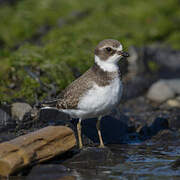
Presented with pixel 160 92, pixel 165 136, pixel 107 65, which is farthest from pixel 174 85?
pixel 107 65

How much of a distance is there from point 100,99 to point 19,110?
2.40 metres

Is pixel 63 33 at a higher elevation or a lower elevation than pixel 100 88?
higher

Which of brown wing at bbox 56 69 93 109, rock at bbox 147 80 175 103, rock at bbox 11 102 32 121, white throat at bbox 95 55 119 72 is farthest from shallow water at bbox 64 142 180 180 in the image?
rock at bbox 147 80 175 103

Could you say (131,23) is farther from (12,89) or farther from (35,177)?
(35,177)

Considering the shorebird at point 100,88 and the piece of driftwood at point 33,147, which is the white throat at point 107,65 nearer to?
the shorebird at point 100,88

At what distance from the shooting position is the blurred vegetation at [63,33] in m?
11.5

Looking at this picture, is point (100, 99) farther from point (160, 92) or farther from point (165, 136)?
point (160, 92)

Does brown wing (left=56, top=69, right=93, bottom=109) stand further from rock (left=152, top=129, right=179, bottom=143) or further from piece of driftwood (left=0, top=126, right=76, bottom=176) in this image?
rock (left=152, top=129, right=179, bottom=143)

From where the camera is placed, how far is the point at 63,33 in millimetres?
15727

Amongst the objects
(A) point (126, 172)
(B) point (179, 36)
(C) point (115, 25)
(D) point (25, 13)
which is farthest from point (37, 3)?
(A) point (126, 172)

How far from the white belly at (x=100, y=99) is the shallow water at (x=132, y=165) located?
0.92 meters

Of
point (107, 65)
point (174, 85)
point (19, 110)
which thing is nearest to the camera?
point (107, 65)

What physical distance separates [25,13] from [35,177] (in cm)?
1303

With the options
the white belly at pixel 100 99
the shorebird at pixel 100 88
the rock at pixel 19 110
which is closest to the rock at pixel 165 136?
the shorebird at pixel 100 88
